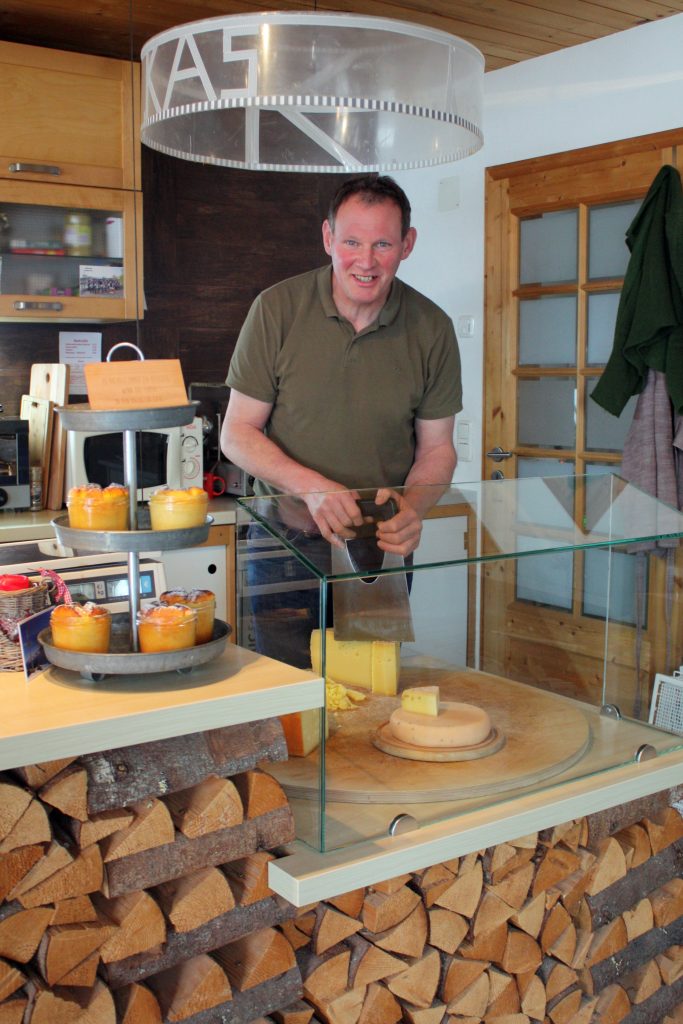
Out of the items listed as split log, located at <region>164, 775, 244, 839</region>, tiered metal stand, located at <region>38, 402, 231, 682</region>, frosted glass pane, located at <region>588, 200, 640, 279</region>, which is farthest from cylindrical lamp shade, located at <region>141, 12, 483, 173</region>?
frosted glass pane, located at <region>588, 200, 640, 279</region>

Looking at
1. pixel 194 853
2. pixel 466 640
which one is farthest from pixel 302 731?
pixel 466 640

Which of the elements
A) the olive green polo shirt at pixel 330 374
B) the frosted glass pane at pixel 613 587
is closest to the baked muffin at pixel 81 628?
the frosted glass pane at pixel 613 587

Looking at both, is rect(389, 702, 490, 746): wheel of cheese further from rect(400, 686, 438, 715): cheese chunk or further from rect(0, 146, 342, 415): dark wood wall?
rect(0, 146, 342, 415): dark wood wall

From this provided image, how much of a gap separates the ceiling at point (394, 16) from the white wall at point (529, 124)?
0.28 ft

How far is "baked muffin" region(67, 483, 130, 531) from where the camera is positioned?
4.58 ft

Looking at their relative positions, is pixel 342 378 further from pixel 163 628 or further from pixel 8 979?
pixel 8 979

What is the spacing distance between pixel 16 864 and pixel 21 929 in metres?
0.09

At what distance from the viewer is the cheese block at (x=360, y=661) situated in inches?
58.1

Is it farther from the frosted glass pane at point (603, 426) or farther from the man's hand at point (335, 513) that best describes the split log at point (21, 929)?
the frosted glass pane at point (603, 426)

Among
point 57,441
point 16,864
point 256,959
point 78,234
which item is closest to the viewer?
point 16,864

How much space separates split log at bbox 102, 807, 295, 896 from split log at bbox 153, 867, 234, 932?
2cm

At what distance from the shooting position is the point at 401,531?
1574mm

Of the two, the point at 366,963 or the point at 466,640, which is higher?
the point at 466,640

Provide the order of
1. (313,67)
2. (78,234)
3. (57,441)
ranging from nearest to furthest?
(313,67) → (57,441) → (78,234)
